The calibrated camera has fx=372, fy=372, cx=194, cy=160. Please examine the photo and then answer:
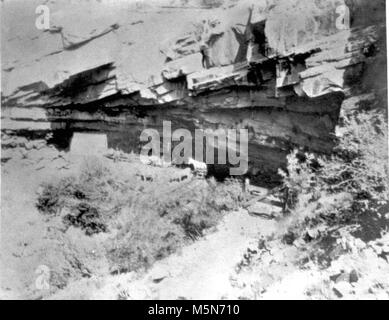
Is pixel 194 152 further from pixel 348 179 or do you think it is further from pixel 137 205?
pixel 348 179

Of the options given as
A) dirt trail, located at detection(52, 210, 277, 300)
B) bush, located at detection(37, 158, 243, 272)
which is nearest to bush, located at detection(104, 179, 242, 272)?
bush, located at detection(37, 158, 243, 272)

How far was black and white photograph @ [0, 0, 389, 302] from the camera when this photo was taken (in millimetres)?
4754

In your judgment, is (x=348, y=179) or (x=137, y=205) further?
(x=137, y=205)

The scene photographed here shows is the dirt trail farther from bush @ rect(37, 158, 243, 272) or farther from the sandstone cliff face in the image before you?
the sandstone cliff face

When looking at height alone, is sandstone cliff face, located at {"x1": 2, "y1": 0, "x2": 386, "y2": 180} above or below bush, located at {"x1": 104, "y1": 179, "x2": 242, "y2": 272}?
above

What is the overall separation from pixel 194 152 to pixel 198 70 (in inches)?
68.4

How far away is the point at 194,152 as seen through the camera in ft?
25.6

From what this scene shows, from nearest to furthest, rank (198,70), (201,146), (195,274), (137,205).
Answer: (195,274)
(137,205)
(198,70)
(201,146)

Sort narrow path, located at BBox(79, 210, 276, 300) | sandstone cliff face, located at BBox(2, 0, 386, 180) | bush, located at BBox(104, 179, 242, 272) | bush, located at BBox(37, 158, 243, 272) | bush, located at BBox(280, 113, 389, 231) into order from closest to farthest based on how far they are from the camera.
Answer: bush, located at BBox(280, 113, 389, 231) → narrow path, located at BBox(79, 210, 276, 300) → sandstone cliff face, located at BBox(2, 0, 386, 180) → bush, located at BBox(104, 179, 242, 272) → bush, located at BBox(37, 158, 243, 272)

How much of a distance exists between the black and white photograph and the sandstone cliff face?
0.03m

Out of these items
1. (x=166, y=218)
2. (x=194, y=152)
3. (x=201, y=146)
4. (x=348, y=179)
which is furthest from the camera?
(x=194, y=152)

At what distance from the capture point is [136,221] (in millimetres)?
6281

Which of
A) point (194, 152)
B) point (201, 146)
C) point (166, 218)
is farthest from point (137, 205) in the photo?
point (201, 146)

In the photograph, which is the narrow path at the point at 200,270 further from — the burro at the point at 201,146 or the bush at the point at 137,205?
the burro at the point at 201,146
